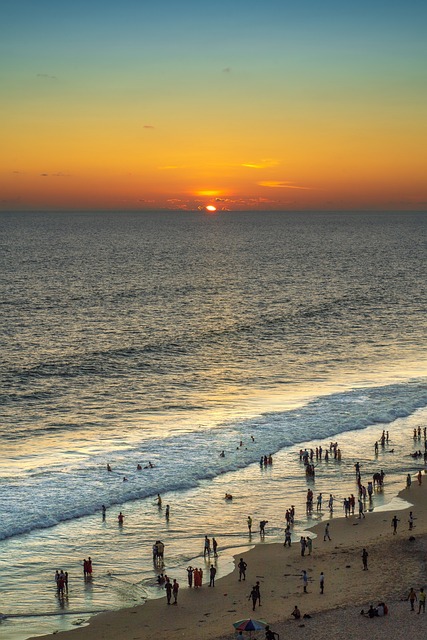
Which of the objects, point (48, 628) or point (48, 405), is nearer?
point (48, 628)

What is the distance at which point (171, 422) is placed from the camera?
5291 cm

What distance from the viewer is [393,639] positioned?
25203 millimetres

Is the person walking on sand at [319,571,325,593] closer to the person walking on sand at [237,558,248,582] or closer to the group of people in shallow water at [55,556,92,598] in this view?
the person walking on sand at [237,558,248,582]

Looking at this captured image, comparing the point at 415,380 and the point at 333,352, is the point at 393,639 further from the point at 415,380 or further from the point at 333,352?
the point at 333,352

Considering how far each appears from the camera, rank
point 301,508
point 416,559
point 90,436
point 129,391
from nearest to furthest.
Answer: point 416,559 → point 301,508 → point 90,436 → point 129,391

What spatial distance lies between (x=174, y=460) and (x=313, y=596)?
56.2ft

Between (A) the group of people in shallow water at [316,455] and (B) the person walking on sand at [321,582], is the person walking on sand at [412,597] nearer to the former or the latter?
(B) the person walking on sand at [321,582]

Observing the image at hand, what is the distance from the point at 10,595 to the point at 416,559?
16610 millimetres

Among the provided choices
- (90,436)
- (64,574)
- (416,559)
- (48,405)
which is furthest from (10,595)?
(48,405)

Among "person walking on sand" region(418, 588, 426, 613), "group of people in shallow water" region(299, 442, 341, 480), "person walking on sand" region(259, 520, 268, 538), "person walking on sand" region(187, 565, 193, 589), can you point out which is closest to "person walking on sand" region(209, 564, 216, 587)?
"person walking on sand" region(187, 565, 193, 589)

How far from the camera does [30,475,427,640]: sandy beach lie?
2655 centimetres

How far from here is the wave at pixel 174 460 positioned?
38.7 metres

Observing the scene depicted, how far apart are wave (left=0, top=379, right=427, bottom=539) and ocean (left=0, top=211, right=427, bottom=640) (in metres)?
0.12

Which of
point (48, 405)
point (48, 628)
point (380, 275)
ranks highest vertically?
point (380, 275)
